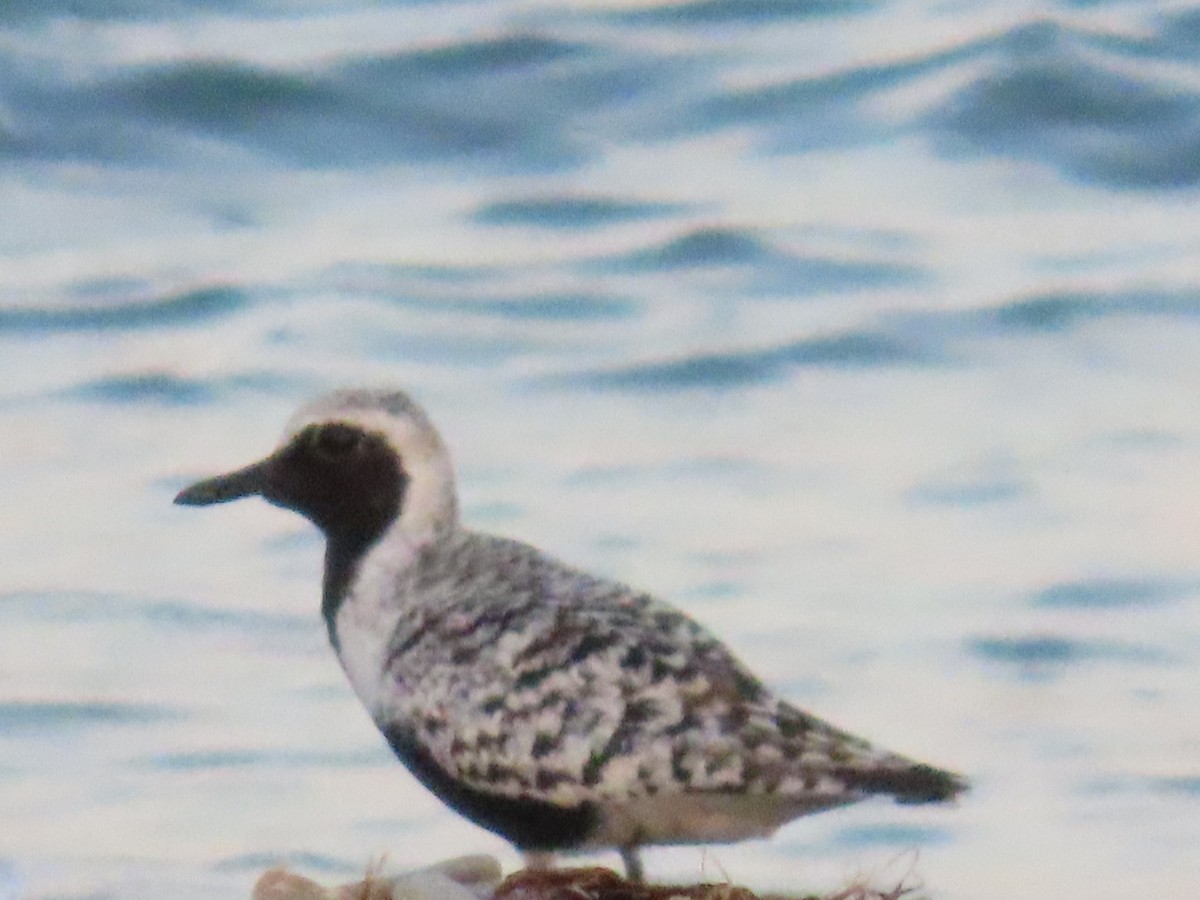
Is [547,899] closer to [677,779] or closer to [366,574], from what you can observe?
[677,779]

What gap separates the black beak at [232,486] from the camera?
9.23m

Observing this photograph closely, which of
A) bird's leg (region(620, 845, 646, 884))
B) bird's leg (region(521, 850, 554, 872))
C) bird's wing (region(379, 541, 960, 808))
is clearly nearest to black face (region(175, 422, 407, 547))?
bird's wing (region(379, 541, 960, 808))

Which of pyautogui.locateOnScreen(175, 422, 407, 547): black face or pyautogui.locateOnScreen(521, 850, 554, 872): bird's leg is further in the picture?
pyautogui.locateOnScreen(175, 422, 407, 547): black face

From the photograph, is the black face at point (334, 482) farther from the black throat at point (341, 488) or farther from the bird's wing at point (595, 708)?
the bird's wing at point (595, 708)

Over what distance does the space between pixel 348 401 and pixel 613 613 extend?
1.08m

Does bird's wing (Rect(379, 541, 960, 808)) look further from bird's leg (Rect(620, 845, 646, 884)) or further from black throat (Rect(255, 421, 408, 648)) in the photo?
black throat (Rect(255, 421, 408, 648))

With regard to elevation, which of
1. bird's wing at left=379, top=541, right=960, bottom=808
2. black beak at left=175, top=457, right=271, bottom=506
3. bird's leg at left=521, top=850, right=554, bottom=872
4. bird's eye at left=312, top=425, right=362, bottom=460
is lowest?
bird's leg at left=521, top=850, right=554, bottom=872

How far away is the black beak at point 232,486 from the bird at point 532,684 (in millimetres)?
16

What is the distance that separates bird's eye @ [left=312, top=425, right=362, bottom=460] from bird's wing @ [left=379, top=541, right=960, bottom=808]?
580 mm

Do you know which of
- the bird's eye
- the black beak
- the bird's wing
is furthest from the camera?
the black beak

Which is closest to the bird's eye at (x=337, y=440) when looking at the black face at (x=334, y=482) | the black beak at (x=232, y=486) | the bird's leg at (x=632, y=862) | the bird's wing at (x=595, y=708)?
the black face at (x=334, y=482)

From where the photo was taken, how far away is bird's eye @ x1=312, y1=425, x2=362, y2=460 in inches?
357

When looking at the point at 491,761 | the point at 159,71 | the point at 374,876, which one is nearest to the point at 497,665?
the point at 491,761

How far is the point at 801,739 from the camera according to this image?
8352mm
